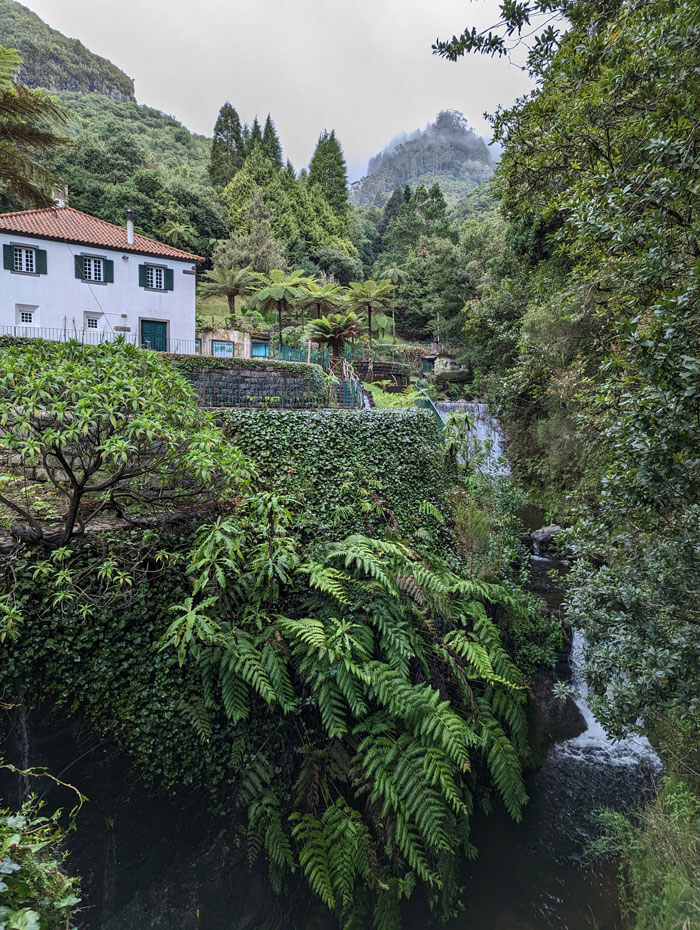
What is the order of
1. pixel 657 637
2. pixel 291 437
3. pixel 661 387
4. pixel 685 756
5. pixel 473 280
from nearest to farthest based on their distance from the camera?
pixel 661 387, pixel 657 637, pixel 685 756, pixel 291 437, pixel 473 280

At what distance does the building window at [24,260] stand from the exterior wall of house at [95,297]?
0.57 ft

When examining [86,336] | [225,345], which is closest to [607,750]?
[225,345]

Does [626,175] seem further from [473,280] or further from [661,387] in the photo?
[473,280]

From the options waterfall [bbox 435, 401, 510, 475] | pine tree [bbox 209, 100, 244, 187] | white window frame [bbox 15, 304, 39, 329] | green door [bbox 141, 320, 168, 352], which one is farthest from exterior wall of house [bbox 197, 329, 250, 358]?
pine tree [bbox 209, 100, 244, 187]

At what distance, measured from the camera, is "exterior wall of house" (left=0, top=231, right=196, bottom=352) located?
52.4 feet

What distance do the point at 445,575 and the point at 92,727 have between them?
13.7 feet

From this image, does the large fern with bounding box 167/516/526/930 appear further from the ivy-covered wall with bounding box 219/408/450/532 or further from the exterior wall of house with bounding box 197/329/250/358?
the exterior wall of house with bounding box 197/329/250/358

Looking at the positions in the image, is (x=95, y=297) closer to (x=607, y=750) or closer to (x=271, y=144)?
(x=607, y=750)

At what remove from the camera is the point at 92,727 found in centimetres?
415

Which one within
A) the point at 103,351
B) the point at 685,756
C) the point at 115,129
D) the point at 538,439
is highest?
the point at 115,129

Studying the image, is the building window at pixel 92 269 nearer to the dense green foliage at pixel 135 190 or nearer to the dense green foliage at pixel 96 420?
the dense green foliage at pixel 135 190

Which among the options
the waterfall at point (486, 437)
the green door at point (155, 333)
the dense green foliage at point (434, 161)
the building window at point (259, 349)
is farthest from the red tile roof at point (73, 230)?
the dense green foliage at point (434, 161)

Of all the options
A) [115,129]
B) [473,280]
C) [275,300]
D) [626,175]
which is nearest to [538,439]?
[626,175]

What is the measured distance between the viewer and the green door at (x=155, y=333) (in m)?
18.2
